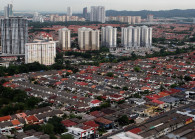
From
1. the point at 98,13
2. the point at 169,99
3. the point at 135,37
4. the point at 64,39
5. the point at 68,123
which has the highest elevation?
the point at 98,13

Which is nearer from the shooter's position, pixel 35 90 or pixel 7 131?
pixel 7 131

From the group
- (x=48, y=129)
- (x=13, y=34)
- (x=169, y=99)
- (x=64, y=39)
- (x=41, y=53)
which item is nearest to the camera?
(x=48, y=129)

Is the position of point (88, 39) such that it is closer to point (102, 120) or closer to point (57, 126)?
point (102, 120)

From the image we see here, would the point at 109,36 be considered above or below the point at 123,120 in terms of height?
above

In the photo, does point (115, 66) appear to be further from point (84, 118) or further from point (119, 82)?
point (84, 118)

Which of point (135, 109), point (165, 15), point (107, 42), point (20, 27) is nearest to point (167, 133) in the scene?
point (135, 109)

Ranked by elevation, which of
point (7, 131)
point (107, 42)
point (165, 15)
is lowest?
point (7, 131)

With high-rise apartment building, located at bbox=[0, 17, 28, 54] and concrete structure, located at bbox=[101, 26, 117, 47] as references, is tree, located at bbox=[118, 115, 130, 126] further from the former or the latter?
concrete structure, located at bbox=[101, 26, 117, 47]

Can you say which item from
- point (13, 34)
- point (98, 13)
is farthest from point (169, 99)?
point (98, 13)
